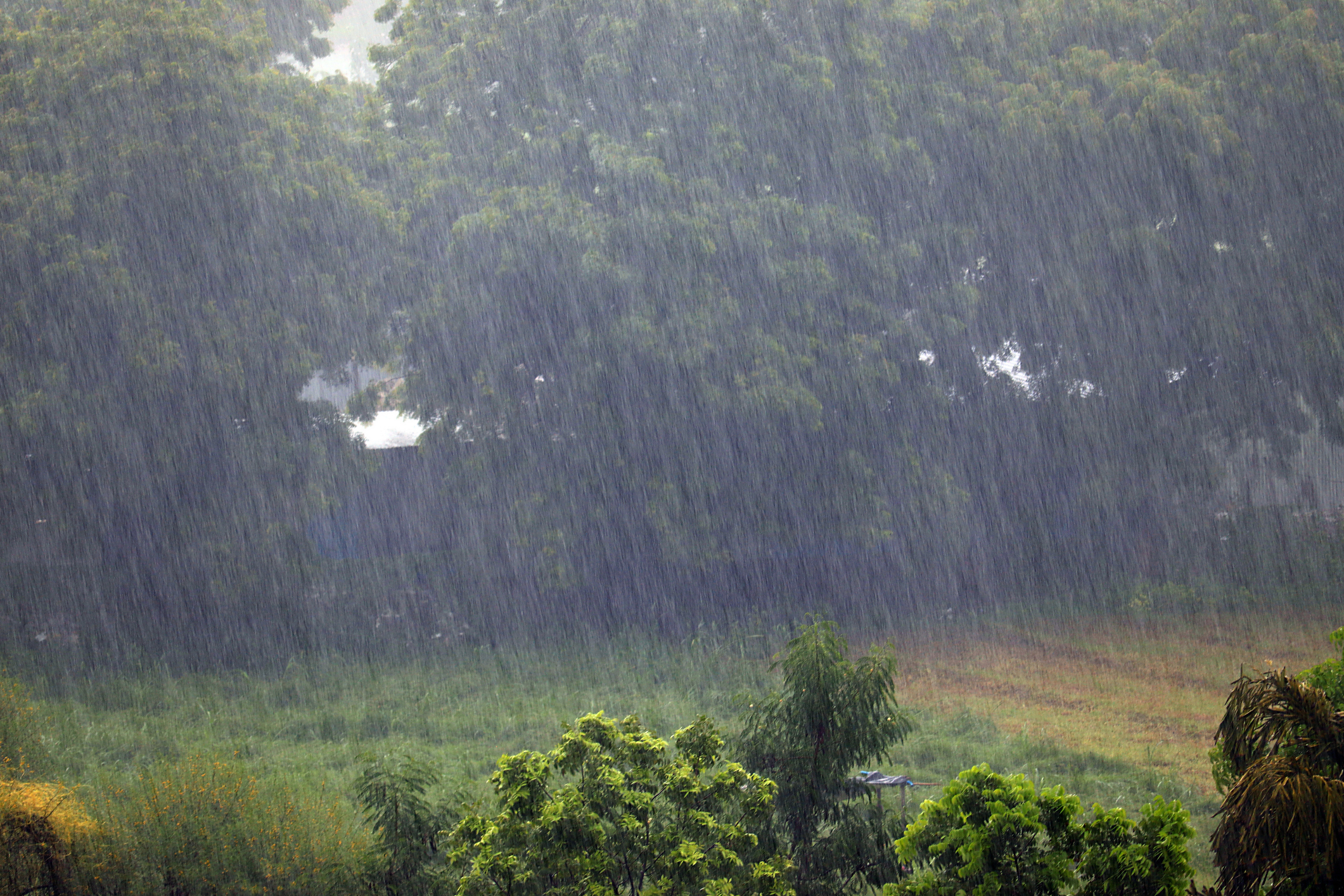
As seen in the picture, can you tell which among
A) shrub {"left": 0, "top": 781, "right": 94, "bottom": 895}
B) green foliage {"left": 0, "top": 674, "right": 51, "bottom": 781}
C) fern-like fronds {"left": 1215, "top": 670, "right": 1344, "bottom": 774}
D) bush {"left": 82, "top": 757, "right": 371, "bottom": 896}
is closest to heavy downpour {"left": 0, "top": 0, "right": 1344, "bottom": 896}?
green foliage {"left": 0, "top": 674, "right": 51, "bottom": 781}

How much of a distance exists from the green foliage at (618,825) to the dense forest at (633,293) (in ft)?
30.9

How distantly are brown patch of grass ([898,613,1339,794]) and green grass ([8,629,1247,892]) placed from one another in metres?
0.17

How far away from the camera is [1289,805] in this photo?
292cm

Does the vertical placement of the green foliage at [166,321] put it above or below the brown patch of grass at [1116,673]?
above

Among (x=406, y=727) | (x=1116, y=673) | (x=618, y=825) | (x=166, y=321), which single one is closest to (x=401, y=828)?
(x=618, y=825)

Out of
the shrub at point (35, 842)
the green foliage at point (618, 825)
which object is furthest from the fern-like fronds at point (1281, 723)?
the shrub at point (35, 842)

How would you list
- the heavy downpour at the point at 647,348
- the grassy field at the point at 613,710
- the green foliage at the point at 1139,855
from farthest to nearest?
the heavy downpour at the point at 647,348 < the grassy field at the point at 613,710 < the green foliage at the point at 1139,855

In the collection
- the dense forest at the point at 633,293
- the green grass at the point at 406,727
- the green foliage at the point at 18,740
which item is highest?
the dense forest at the point at 633,293

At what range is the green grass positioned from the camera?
21.0 ft

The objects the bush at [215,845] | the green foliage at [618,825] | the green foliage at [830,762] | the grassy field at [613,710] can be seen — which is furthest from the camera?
the grassy field at [613,710]

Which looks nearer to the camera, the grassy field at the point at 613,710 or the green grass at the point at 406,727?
the green grass at the point at 406,727

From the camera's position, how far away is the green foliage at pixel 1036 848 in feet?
10.1

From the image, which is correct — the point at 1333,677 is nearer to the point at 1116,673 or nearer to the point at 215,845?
the point at 215,845

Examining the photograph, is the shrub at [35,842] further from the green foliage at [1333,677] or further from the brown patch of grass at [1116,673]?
the brown patch of grass at [1116,673]
